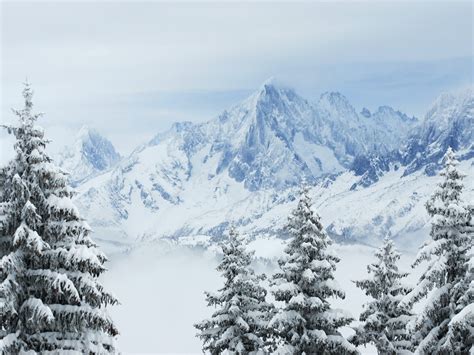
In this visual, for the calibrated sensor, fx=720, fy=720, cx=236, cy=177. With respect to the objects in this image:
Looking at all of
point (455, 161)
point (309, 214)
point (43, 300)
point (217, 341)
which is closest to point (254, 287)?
point (217, 341)

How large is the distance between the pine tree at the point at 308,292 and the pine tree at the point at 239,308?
102 inches

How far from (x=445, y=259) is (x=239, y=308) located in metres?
10.5

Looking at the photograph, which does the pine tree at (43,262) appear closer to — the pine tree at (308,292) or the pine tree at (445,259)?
the pine tree at (308,292)

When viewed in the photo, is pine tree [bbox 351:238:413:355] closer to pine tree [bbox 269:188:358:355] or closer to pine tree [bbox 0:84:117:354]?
pine tree [bbox 269:188:358:355]

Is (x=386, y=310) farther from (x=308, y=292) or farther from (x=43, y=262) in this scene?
(x=43, y=262)

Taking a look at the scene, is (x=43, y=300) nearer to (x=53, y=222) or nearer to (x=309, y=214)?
(x=53, y=222)

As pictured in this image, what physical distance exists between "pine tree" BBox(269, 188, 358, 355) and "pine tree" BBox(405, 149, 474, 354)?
143 inches

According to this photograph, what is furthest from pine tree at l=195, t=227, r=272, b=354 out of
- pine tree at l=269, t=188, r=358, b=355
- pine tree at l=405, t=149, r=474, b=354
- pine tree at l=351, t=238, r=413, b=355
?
pine tree at l=405, t=149, r=474, b=354

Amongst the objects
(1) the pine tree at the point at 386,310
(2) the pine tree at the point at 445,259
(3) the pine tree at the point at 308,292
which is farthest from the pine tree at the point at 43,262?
(1) the pine tree at the point at 386,310

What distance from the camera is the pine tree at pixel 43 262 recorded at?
19.1 meters

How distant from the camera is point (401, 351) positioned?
117 ft

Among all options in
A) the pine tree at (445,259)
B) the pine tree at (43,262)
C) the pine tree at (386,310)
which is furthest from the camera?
the pine tree at (386,310)

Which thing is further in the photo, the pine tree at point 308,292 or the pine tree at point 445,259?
the pine tree at point 308,292

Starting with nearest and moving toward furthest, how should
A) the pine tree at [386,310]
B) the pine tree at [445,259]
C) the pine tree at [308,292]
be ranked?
1. the pine tree at [445,259]
2. the pine tree at [308,292]
3. the pine tree at [386,310]
